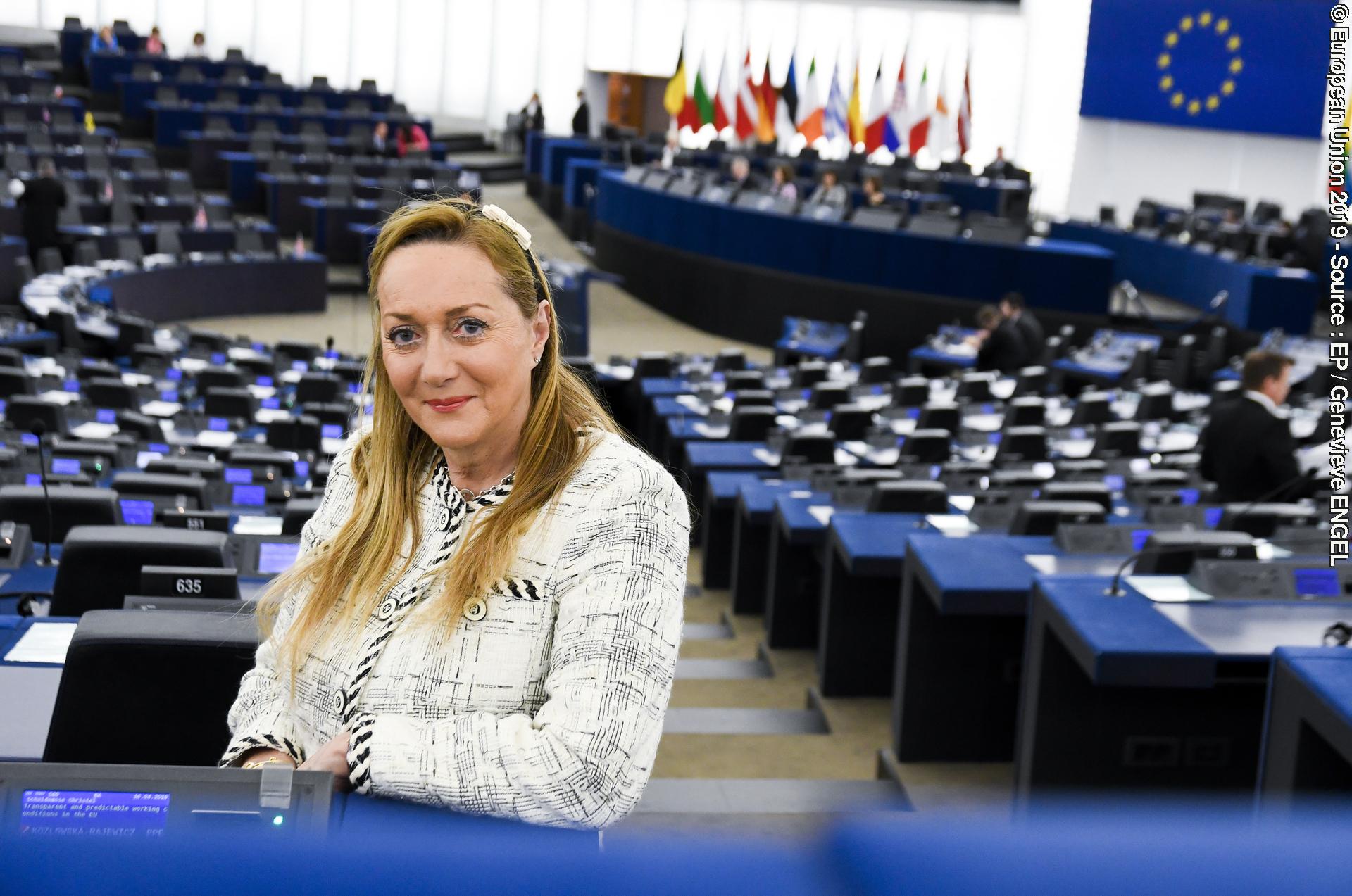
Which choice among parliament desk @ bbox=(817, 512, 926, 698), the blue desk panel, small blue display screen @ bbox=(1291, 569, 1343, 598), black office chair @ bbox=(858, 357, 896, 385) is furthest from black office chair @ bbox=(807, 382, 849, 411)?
small blue display screen @ bbox=(1291, 569, 1343, 598)

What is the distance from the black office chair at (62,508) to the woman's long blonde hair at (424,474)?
9.29 ft

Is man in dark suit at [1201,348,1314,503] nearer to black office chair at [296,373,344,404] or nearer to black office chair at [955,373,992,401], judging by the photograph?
black office chair at [955,373,992,401]

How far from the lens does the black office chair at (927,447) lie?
7.56 metres

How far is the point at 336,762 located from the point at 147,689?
798 mm

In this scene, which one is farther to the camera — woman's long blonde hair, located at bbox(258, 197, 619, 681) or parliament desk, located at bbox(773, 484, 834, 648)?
parliament desk, located at bbox(773, 484, 834, 648)

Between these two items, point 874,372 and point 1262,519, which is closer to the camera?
point 1262,519

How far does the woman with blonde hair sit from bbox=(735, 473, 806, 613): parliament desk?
4.96m

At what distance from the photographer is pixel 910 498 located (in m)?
5.42

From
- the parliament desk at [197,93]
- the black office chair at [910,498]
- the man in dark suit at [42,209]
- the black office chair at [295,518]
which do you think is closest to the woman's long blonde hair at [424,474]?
the black office chair at [295,518]

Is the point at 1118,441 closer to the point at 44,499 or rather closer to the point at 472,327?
the point at 44,499

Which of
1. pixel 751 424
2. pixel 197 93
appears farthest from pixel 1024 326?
pixel 197 93

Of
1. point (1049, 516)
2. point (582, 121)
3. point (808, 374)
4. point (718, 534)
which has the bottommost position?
point (718, 534)

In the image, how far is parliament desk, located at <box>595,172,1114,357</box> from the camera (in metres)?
14.7

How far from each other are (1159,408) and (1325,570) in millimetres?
6528
